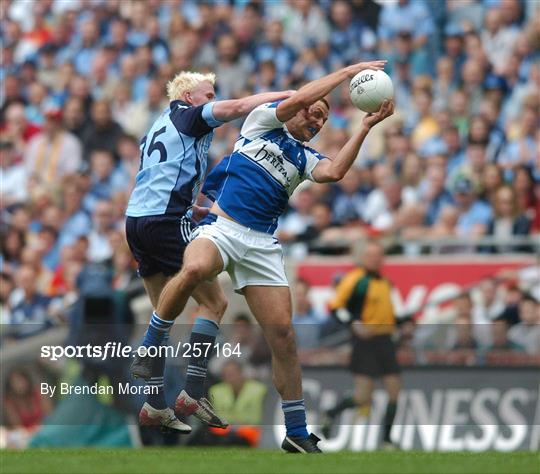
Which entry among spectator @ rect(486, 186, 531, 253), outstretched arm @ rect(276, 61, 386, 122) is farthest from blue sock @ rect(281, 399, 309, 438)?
spectator @ rect(486, 186, 531, 253)

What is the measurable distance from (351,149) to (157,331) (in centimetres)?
190

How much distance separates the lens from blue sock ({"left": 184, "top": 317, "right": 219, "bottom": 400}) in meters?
10.9

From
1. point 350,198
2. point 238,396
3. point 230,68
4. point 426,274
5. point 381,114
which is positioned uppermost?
point 230,68

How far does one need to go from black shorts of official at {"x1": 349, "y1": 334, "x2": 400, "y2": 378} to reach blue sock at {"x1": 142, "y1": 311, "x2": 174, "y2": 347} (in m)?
4.54

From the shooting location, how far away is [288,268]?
16406 millimetres

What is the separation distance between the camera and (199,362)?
35.7ft

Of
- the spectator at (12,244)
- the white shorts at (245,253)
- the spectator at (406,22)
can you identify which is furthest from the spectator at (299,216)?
the white shorts at (245,253)

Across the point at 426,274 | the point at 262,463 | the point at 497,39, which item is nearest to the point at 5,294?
the point at 426,274

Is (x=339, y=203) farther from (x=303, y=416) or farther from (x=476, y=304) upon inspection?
(x=303, y=416)

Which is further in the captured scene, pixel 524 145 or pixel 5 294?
pixel 5 294

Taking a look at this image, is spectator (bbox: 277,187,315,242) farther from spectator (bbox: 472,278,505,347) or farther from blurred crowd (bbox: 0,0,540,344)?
spectator (bbox: 472,278,505,347)

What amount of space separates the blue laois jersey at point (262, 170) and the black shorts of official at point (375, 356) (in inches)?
175

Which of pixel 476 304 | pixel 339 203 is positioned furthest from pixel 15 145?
pixel 476 304

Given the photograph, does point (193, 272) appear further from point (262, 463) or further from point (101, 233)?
point (101, 233)
